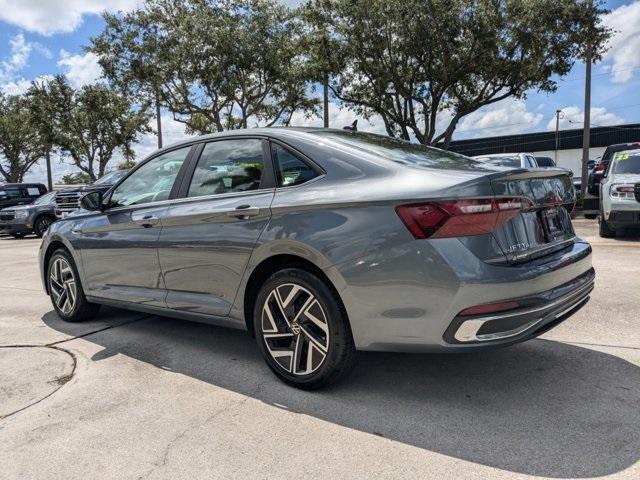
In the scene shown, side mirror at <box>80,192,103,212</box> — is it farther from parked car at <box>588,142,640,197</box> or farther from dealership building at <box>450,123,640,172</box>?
dealership building at <box>450,123,640,172</box>

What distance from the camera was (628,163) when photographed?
979cm

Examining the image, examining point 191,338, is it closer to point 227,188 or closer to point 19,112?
point 227,188

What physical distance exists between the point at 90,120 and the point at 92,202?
2834 centimetres

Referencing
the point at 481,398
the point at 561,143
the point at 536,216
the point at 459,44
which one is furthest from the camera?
the point at 561,143

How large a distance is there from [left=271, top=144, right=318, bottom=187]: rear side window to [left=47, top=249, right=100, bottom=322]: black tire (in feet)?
8.64

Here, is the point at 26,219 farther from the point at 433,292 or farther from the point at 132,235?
the point at 433,292

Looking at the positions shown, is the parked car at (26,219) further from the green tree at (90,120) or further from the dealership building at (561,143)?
the dealership building at (561,143)

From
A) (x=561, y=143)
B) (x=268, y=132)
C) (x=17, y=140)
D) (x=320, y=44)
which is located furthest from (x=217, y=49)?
(x=561, y=143)

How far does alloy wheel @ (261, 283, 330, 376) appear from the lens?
3182 millimetres

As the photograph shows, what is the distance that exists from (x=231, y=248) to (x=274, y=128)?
92cm

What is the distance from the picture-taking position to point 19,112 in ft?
122

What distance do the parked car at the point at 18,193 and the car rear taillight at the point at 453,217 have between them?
22592mm

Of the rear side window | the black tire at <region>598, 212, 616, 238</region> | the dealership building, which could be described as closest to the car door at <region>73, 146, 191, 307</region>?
the rear side window

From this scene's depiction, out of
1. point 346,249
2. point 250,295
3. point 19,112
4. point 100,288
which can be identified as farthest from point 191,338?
point 19,112
